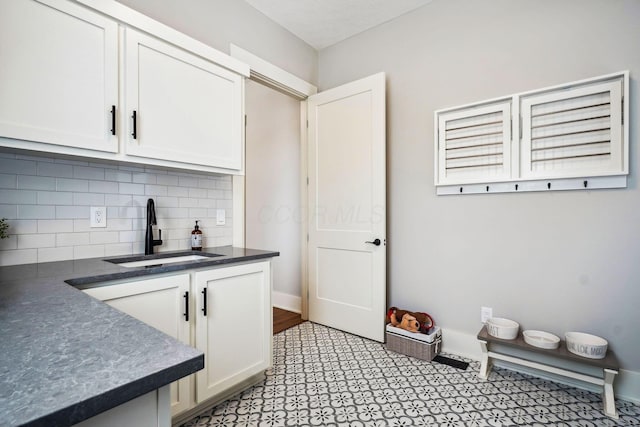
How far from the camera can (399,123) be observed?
277 cm

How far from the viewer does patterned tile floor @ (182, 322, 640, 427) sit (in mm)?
1671

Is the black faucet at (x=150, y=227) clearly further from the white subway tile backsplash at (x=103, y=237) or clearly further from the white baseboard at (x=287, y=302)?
the white baseboard at (x=287, y=302)

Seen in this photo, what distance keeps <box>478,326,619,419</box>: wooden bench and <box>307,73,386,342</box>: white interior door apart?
79 cm

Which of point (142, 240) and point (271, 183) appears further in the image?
point (271, 183)

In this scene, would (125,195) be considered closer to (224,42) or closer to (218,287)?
(218,287)

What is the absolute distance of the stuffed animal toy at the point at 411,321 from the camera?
2424mm

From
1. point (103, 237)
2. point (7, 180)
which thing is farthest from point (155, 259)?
point (7, 180)

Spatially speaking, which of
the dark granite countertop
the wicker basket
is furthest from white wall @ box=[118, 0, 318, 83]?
the wicker basket

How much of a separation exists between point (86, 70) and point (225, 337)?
1497 mm

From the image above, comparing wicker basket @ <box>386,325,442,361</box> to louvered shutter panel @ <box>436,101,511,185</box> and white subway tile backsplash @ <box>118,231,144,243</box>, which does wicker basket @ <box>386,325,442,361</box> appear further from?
white subway tile backsplash @ <box>118,231,144,243</box>

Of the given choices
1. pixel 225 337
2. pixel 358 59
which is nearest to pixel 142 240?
pixel 225 337

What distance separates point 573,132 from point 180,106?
2406 millimetres

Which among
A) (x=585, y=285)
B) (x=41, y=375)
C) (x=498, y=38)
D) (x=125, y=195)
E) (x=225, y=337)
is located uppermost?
(x=498, y=38)

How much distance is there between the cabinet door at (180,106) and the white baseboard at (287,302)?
2038mm
